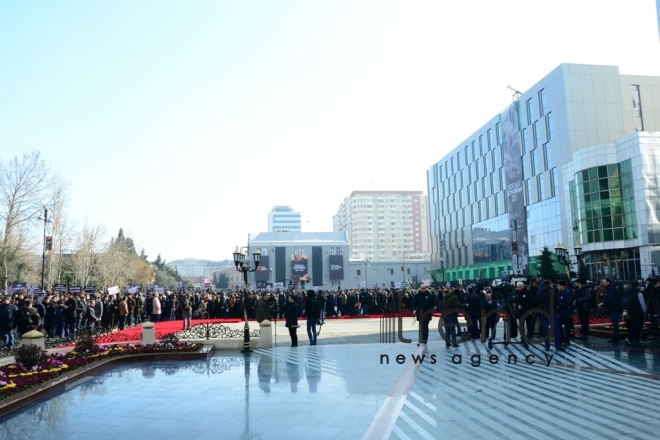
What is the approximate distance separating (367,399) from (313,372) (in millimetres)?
3018

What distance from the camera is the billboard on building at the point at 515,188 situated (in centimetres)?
5862

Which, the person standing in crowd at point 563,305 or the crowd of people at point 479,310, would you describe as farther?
the crowd of people at point 479,310

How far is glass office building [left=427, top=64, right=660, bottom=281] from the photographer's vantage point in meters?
41.7

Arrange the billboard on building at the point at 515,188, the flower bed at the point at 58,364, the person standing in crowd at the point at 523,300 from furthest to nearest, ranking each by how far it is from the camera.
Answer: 1. the billboard on building at the point at 515,188
2. the person standing in crowd at the point at 523,300
3. the flower bed at the point at 58,364

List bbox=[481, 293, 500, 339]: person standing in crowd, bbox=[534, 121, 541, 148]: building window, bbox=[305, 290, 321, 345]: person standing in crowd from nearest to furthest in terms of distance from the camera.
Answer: bbox=[481, 293, 500, 339]: person standing in crowd < bbox=[305, 290, 321, 345]: person standing in crowd < bbox=[534, 121, 541, 148]: building window

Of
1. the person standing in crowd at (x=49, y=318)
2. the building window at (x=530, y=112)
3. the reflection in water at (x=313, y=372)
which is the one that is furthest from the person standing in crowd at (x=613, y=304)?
the building window at (x=530, y=112)

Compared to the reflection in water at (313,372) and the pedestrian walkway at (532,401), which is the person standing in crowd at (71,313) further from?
the pedestrian walkway at (532,401)

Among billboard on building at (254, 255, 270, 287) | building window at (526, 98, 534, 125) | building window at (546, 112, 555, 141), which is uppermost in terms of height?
building window at (526, 98, 534, 125)

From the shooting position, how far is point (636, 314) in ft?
47.1

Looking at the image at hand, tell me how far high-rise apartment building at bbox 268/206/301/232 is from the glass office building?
385 feet

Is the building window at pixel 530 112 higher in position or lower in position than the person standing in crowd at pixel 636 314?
higher

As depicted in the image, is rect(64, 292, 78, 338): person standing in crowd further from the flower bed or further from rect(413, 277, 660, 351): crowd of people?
rect(413, 277, 660, 351): crowd of people

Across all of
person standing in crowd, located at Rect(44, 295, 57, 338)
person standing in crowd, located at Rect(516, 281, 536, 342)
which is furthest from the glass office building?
person standing in crowd, located at Rect(44, 295, 57, 338)

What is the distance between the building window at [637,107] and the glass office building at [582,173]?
3.8 inches
